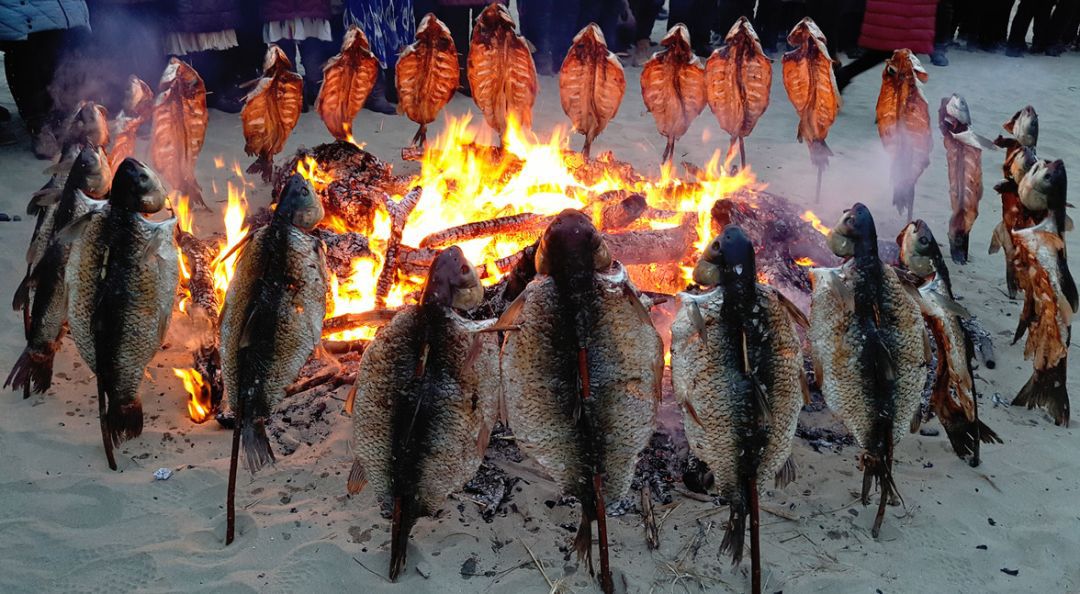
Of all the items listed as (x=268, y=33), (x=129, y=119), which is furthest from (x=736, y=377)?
(x=268, y=33)

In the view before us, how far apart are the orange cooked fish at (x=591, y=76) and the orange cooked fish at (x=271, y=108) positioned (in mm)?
1983

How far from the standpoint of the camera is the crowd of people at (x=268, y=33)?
287 inches

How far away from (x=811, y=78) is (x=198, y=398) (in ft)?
16.1

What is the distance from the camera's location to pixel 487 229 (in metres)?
5.29

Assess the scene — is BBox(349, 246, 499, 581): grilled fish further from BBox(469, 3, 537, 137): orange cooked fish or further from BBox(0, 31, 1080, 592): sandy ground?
BBox(469, 3, 537, 137): orange cooked fish

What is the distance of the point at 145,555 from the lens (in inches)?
138

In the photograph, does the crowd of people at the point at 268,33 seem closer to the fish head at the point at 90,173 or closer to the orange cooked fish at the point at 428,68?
the orange cooked fish at the point at 428,68

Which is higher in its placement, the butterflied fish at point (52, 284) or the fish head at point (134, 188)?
the fish head at point (134, 188)

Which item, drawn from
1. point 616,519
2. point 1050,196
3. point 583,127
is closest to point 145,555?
point 616,519

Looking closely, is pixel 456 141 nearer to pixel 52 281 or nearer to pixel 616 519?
pixel 52 281

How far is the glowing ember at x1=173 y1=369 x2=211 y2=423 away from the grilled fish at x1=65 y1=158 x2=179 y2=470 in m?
0.55

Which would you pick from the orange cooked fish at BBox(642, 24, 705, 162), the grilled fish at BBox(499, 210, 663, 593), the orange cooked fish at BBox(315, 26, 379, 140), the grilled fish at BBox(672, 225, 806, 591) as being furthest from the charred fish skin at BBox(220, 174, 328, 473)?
the orange cooked fish at BBox(642, 24, 705, 162)

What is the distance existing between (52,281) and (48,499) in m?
1.09

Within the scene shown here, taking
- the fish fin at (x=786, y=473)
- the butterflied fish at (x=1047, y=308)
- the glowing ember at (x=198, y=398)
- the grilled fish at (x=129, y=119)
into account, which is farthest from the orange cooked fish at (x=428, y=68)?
the butterflied fish at (x=1047, y=308)
